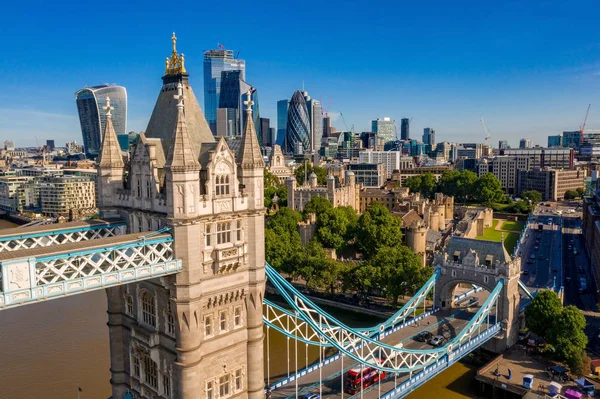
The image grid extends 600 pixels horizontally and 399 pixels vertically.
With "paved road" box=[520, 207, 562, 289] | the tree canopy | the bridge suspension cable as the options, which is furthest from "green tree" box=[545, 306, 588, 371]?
"paved road" box=[520, 207, 562, 289]

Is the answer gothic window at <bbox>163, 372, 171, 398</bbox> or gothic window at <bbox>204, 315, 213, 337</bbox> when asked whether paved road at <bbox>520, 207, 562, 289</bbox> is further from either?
A: gothic window at <bbox>163, 372, 171, 398</bbox>

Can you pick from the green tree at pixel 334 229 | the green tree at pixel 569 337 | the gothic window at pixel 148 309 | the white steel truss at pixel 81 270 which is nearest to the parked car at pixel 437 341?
the green tree at pixel 569 337

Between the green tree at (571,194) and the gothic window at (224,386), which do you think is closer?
the gothic window at (224,386)

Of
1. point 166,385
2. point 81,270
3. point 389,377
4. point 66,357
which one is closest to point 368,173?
point 389,377

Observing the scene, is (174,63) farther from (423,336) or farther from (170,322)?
(423,336)

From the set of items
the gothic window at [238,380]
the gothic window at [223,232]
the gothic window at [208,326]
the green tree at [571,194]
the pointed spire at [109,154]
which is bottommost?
the gothic window at [238,380]

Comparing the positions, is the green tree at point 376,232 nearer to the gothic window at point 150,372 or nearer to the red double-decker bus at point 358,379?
the red double-decker bus at point 358,379

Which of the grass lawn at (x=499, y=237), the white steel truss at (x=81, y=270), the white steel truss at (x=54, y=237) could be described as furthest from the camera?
the grass lawn at (x=499, y=237)
